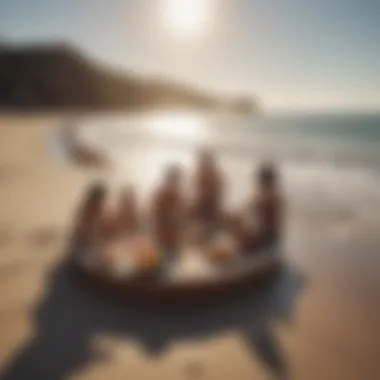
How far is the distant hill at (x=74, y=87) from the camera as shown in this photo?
7.02 feet

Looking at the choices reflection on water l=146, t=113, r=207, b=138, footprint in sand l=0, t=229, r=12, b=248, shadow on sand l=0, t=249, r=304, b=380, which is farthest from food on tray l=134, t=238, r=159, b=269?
reflection on water l=146, t=113, r=207, b=138

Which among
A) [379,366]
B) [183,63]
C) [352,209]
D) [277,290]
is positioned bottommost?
[379,366]

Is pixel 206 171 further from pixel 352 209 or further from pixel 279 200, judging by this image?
pixel 352 209

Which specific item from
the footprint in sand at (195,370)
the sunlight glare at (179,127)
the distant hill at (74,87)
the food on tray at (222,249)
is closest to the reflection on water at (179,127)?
the sunlight glare at (179,127)

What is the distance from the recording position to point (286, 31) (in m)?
1.99

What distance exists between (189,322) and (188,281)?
15 cm

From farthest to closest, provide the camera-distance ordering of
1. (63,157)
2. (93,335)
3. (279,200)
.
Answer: (63,157) → (279,200) → (93,335)

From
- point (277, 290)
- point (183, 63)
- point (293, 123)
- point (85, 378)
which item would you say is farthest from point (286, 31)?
point (85, 378)

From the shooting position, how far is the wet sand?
4.95 feet

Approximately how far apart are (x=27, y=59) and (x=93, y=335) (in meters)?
1.25

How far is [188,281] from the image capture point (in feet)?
5.96

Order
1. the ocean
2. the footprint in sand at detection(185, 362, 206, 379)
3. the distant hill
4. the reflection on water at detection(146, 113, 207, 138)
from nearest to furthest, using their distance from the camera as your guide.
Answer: the footprint in sand at detection(185, 362, 206, 379) < the distant hill < the ocean < the reflection on water at detection(146, 113, 207, 138)

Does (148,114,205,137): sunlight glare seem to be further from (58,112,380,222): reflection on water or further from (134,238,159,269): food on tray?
(134,238,159,269): food on tray

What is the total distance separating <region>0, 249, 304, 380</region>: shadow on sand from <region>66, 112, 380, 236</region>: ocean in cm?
67
